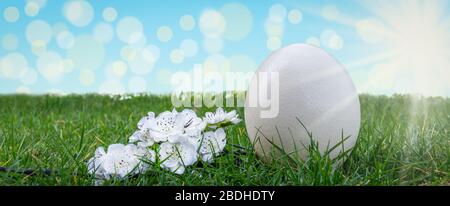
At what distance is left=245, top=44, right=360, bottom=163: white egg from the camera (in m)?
1.64

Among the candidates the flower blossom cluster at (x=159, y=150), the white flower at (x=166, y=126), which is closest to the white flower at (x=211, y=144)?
the flower blossom cluster at (x=159, y=150)

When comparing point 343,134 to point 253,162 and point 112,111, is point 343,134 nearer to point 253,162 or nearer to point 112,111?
point 253,162

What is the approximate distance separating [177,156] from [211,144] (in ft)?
0.45

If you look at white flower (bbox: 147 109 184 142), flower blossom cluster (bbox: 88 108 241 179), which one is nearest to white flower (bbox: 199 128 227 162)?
flower blossom cluster (bbox: 88 108 241 179)

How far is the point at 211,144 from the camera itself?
70.7 inches

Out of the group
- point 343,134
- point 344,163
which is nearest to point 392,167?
point 344,163

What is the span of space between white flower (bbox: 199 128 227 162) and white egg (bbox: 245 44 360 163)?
0.44 feet

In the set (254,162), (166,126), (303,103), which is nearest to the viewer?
(303,103)

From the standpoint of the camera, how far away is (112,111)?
13.4 ft

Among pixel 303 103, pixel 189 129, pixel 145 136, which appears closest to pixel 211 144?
pixel 189 129

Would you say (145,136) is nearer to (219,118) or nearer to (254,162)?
(219,118)

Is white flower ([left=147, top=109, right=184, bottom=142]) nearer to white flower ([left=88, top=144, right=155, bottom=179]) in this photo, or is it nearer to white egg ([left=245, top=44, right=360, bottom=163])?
white flower ([left=88, top=144, right=155, bottom=179])

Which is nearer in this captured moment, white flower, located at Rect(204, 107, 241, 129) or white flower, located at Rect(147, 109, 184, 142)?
white flower, located at Rect(147, 109, 184, 142)

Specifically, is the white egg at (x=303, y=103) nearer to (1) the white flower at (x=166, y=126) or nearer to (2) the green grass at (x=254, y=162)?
(2) the green grass at (x=254, y=162)
